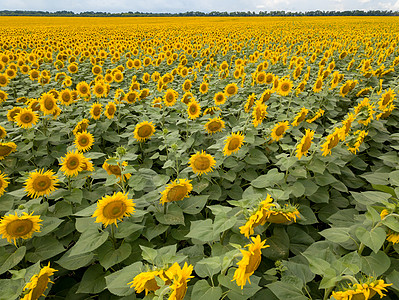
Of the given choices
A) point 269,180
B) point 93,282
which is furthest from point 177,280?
point 269,180

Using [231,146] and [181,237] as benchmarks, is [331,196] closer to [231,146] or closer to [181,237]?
[231,146]

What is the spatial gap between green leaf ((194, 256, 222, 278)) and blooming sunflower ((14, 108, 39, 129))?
3428mm

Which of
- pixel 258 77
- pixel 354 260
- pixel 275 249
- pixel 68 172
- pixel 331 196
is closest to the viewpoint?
pixel 354 260

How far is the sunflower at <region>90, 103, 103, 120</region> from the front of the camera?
13.6ft

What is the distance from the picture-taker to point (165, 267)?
4.17ft

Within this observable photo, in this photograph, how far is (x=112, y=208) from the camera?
1.81 meters

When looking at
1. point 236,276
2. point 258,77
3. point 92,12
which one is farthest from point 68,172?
point 92,12

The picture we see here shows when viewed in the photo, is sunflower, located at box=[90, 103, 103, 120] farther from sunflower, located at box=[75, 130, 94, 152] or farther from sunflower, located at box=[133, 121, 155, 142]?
sunflower, located at box=[133, 121, 155, 142]

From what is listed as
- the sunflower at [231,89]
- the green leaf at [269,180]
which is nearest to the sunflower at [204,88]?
the sunflower at [231,89]

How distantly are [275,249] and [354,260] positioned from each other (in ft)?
2.21

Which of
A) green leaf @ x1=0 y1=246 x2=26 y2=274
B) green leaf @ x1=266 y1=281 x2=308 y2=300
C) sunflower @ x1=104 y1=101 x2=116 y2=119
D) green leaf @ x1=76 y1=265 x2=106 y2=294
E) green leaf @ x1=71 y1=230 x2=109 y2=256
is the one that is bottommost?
green leaf @ x1=76 y1=265 x2=106 y2=294

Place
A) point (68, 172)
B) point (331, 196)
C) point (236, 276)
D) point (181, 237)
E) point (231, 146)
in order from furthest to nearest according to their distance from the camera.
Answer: point (331, 196), point (231, 146), point (68, 172), point (181, 237), point (236, 276)

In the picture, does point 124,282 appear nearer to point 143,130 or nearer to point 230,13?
point 143,130

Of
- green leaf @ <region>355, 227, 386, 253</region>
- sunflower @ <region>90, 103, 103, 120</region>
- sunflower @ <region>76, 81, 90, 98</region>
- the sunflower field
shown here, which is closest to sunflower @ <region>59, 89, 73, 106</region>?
the sunflower field
